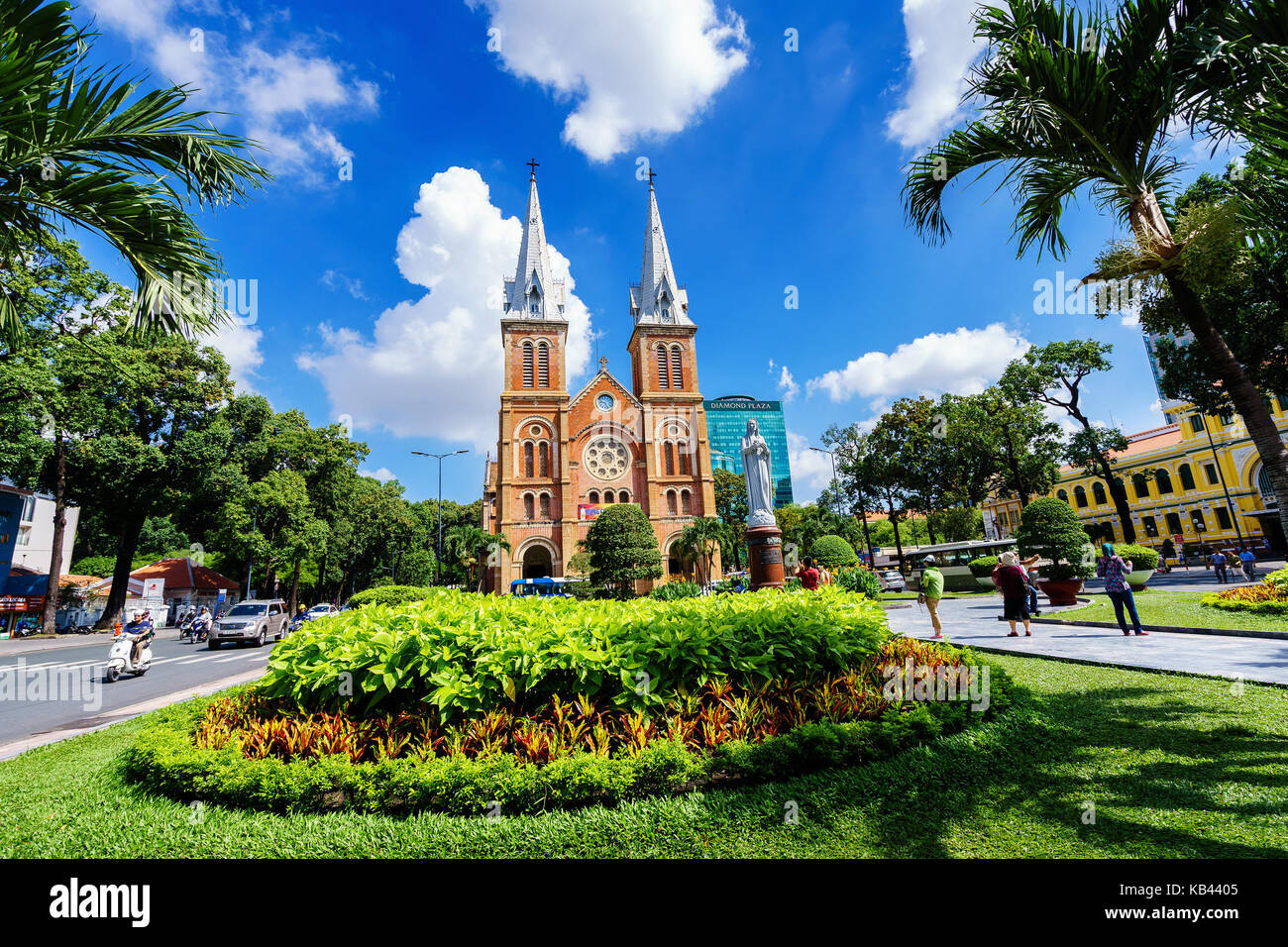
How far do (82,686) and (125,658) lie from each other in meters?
0.83

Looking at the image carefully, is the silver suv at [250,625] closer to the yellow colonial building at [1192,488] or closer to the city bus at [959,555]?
the city bus at [959,555]

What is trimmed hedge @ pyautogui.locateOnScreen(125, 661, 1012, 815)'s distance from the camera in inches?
133

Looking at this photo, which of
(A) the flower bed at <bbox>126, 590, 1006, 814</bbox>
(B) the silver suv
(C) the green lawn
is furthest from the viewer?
(B) the silver suv

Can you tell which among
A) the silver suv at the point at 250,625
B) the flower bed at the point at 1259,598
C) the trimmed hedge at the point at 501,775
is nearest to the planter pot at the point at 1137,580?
the flower bed at the point at 1259,598

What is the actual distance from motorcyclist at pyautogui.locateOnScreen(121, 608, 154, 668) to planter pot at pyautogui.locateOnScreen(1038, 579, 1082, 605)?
67.3 ft

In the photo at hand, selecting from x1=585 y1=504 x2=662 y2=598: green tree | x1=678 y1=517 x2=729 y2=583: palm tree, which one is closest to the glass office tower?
x1=678 y1=517 x2=729 y2=583: palm tree

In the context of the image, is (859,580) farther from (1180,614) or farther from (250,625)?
(250,625)

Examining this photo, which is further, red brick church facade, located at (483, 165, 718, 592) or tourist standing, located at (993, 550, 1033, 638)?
red brick church facade, located at (483, 165, 718, 592)

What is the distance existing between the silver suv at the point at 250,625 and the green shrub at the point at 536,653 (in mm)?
16088

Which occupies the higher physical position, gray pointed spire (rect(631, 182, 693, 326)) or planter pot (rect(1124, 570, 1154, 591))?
gray pointed spire (rect(631, 182, 693, 326))

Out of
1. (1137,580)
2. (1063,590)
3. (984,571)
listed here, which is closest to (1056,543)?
(1063,590)

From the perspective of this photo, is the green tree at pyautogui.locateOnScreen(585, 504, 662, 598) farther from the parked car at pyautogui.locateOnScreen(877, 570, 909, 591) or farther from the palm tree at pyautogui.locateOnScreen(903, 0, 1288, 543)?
the palm tree at pyautogui.locateOnScreen(903, 0, 1288, 543)

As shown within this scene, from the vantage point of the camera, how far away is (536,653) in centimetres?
424
